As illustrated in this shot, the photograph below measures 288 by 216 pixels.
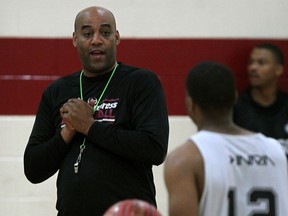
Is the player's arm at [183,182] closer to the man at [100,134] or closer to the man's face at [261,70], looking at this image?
the man at [100,134]

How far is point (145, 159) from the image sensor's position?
3.31m

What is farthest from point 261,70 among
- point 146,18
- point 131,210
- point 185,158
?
point 131,210

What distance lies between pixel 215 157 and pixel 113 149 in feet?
2.77

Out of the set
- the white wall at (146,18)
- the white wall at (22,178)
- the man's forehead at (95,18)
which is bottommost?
the white wall at (22,178)

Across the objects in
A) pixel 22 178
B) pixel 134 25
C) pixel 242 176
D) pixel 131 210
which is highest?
pixel 134 25

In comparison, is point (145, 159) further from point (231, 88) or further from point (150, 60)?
point (150, 60)

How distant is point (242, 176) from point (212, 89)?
1.08 feet

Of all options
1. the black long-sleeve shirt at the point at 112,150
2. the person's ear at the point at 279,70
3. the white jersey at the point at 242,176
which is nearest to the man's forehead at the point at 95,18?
the black long-sleeve shirt at the point at 112,150

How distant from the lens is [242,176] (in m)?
2.57

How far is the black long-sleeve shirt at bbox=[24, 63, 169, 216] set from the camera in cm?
331

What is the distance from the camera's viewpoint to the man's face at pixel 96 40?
3.59 metres

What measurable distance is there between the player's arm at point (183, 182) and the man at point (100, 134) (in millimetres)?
723

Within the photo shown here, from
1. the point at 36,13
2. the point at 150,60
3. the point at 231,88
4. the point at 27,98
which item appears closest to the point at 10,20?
the point at 36,13

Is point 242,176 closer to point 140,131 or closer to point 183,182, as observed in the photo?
point 183,182
